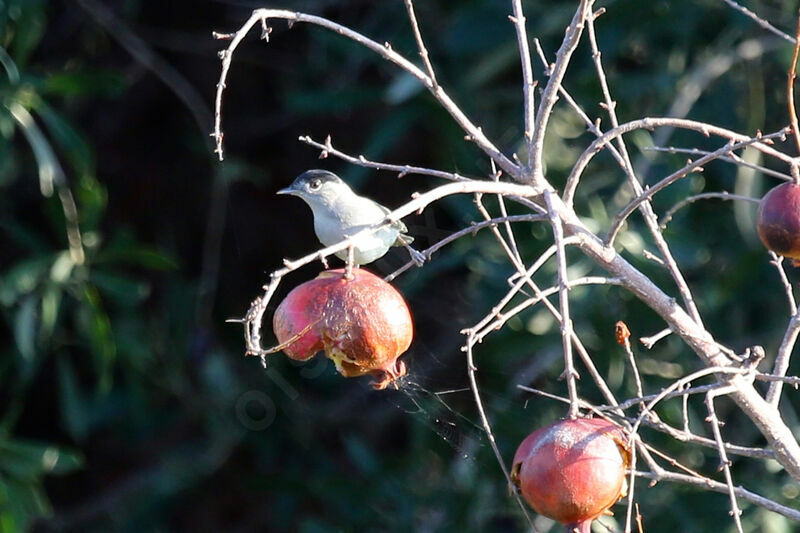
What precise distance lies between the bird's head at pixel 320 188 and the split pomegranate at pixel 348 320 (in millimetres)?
606

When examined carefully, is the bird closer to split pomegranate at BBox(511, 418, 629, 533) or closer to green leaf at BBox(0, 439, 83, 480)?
split pomegranate at BBox(511, 418, 629, 533)

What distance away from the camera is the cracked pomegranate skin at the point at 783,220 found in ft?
4.48

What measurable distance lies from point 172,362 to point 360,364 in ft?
8.32

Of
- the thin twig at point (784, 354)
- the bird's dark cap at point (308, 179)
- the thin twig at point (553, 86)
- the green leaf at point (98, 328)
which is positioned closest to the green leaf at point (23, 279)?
the green leaf at point (98, 328)

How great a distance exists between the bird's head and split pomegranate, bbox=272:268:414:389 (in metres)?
0.61

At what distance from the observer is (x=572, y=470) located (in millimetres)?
1113

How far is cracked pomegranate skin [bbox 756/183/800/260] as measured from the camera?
1.37m

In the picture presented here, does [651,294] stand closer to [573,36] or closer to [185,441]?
[573,36]

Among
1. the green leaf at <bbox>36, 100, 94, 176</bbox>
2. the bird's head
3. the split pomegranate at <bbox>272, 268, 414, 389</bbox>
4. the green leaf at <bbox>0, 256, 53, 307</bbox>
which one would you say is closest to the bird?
the bird's head

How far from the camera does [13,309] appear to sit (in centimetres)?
321

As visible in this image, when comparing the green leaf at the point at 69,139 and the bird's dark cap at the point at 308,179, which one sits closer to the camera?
the bird's dark cap at the point at 308,179

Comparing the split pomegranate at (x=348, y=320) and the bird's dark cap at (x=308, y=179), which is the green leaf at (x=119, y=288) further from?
the split pomegranate at (x=348, y=320)

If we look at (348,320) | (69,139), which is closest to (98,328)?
(69,139)

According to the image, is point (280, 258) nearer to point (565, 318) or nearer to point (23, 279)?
point (23, 279)
